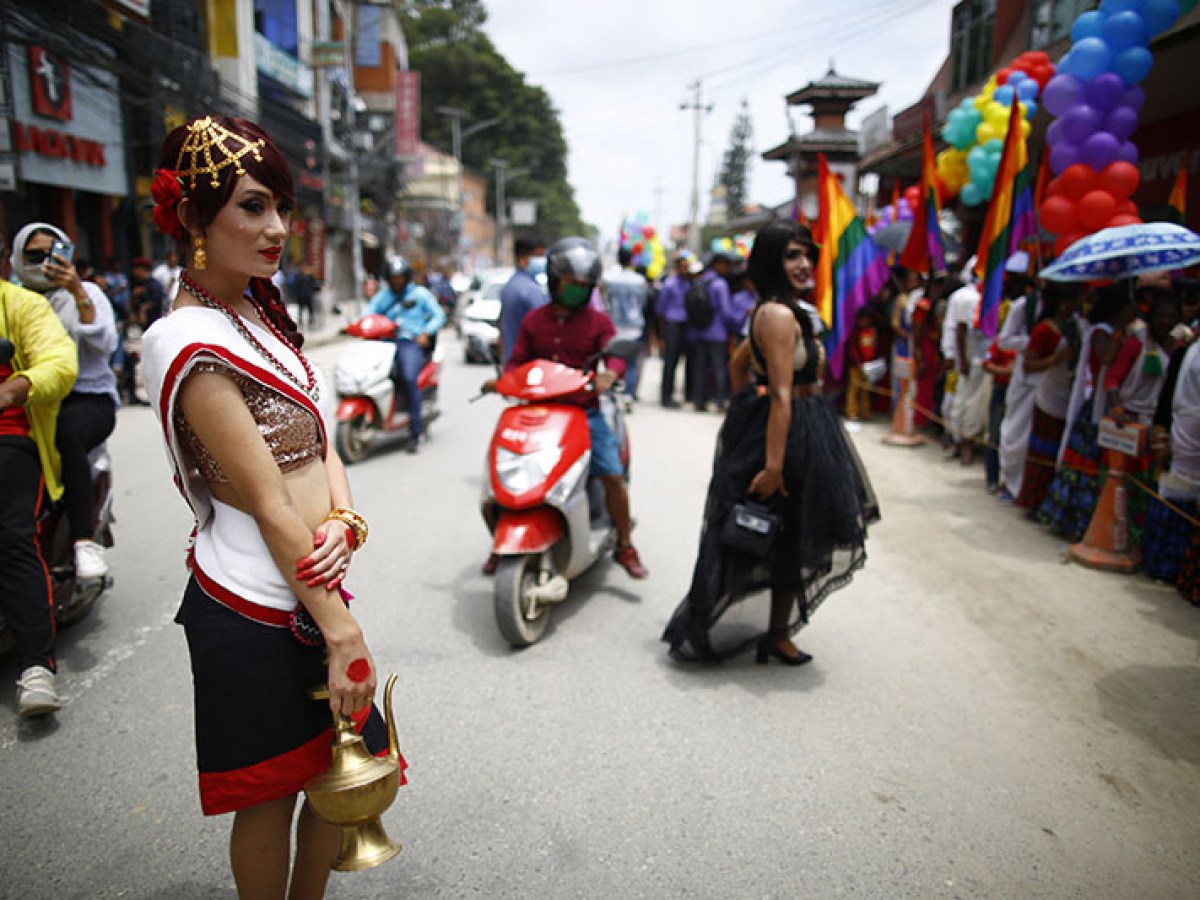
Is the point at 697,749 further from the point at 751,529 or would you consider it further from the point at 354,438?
the point at 354,438

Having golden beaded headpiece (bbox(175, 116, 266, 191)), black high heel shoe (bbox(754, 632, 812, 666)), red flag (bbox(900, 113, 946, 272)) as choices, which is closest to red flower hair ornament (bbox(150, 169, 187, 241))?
golden beaded headpiece (bbox(175, 116, 266, 191))

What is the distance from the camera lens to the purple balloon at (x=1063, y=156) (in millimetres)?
5965

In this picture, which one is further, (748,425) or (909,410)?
(909,410)

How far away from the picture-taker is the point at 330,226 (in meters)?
29.6

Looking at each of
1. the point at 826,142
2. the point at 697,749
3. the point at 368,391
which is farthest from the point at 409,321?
the point at 826,142

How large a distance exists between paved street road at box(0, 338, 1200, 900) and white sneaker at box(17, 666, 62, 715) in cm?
10

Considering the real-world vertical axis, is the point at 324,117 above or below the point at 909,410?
above

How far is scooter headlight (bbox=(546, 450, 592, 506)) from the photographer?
3.92 m

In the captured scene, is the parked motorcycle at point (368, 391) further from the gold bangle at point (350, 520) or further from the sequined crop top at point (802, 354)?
the gold bangle at point (350, 520)

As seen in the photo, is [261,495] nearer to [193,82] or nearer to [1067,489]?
[1067,489]

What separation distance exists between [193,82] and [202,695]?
16.2m

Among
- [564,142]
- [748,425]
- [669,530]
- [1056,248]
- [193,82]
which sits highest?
[564,142]

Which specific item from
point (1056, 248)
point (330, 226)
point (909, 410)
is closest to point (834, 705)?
point (1056, 248)

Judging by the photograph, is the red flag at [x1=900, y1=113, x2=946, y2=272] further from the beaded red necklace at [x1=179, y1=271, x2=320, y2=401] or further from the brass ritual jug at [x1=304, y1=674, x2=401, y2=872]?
the brass ritual jug at [x1=304, y1=674, x2=401, y2=872]
